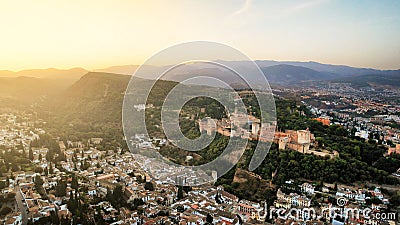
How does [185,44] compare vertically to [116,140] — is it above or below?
above

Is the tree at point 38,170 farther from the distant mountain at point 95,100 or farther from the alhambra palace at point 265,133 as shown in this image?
the distant mountain at point 95,100

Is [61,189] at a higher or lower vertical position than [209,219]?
higher

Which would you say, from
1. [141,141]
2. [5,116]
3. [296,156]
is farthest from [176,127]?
[5,116]

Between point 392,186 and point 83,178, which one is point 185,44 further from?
A: point 392,186

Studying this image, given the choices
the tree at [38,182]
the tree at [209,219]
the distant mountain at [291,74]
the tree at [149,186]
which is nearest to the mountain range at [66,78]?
the distant mountain at [291,74]

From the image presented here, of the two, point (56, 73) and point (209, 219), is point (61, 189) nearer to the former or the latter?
point (209, 219)

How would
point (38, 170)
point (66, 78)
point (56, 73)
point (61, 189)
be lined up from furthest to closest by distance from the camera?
point (56, 73), point (66, 78), point (38, 170), point (61, 189)

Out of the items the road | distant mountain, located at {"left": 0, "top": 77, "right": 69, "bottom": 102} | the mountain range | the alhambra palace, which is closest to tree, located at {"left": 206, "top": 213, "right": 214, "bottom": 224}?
the mountain range

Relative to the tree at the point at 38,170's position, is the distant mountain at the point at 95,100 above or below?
above

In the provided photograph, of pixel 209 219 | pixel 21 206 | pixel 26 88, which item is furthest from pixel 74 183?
pixel 26 88

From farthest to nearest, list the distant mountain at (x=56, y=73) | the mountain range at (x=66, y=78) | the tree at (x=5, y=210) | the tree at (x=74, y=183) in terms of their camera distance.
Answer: the distant mountain at (x=56, y=73) → the tree at (x=74, y=183) → the tree at (x=5, y=210) → the mountain range at (x=66, y=78)

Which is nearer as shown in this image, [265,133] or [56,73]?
[265,133]
